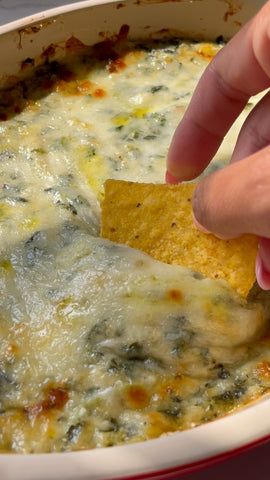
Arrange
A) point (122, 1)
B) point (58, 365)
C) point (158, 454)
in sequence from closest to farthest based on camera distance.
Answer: point (158, 454) → point (58, 365) → point (122, 1)

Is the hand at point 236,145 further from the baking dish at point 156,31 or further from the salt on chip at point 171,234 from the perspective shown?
the baking dish at point 156,31

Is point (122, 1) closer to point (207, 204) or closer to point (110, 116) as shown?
point (110, 116)

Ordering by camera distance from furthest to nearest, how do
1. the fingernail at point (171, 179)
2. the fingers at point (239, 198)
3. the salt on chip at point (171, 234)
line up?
the fingernail at point (171, 179) → the salt on chip at point (171, 234) → the fingers at point (239, 198)

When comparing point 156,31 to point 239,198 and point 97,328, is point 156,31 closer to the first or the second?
point 97,328

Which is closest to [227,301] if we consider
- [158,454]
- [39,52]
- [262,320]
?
[262,320]

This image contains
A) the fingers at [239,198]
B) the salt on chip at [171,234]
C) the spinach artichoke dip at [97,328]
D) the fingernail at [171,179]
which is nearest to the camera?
the fingers at [239,198]

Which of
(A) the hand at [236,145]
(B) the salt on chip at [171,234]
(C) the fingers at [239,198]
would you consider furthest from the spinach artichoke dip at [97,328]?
(C) the fingers at [239,198]

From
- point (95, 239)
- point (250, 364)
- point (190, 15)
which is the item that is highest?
point (190, 15)
